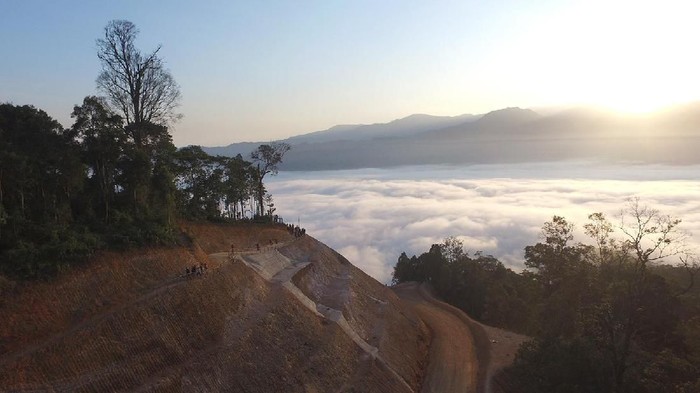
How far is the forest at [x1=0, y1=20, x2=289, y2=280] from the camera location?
21375mm

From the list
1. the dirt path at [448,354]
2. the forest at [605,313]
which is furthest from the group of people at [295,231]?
the forest at [605,313]

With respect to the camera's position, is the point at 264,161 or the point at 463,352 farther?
the point at 264,161

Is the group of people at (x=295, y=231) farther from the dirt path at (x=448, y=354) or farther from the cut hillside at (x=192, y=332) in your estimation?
the dirt path at (x=448, y=354)

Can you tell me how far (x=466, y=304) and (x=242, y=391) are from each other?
4353 cm

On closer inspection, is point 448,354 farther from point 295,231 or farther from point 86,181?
point 86,181

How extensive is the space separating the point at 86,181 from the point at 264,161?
23646mm

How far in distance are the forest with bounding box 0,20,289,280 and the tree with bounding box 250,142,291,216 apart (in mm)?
13693

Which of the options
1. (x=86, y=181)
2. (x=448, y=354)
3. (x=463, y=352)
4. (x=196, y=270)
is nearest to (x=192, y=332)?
(x=196, y=270)

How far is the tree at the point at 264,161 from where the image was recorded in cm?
4938

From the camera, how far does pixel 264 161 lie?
1971 inches

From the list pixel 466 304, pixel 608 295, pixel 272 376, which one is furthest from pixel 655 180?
pixel 272 376

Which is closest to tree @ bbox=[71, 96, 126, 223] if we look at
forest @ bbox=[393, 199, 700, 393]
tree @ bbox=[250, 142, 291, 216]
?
tree @ bbox=[250, 142, 291, 216]

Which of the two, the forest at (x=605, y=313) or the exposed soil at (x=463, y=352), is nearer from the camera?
the forest at (x=605, y=313)

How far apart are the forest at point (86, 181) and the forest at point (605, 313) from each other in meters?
24.2
